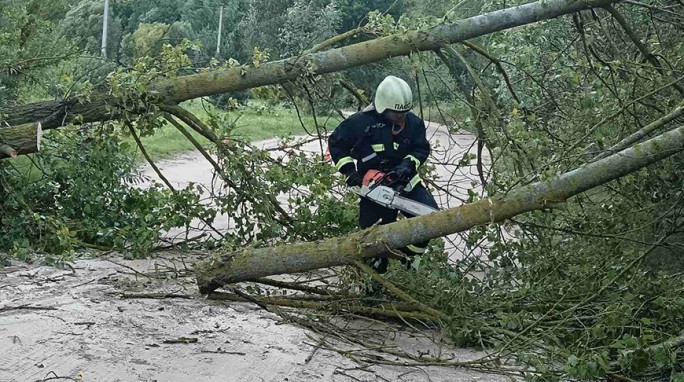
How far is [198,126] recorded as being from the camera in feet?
26.2

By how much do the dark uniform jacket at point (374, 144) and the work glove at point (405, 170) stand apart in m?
0.04

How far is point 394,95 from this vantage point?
23.1ft

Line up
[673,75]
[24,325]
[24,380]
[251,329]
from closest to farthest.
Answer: [24,380], [24,325], [251,329], [673,75]

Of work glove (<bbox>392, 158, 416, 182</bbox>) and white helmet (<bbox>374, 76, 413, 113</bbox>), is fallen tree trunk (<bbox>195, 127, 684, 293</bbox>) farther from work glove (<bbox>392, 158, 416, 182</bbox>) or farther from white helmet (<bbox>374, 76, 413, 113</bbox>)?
white helmet (<bbox>374, 76, 413, 113</bbox>)

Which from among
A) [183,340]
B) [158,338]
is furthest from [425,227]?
[158,338]

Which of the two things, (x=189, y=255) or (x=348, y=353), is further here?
(x=189, y=255)

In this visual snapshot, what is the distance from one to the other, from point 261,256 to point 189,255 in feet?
7.19

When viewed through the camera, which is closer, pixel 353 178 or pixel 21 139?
pixel 353 178

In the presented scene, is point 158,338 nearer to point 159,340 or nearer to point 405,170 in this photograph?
point 159,340

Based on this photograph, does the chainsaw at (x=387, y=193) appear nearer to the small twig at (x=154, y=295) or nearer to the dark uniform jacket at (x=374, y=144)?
the dark uniform jacket at (x=374, y=144)

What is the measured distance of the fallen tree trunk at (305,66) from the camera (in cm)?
741

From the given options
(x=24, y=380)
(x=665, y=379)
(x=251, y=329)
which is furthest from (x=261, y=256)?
(x=665, y=379)

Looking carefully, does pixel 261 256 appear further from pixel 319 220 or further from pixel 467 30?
pixel 467 30

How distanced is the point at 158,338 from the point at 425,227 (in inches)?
68.6
